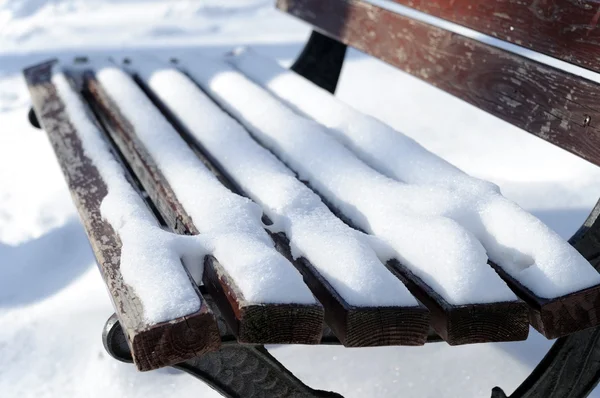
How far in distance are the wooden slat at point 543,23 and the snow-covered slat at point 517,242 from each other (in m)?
0.34

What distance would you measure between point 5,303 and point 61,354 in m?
0.35

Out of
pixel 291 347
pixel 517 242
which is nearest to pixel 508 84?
pixel 517 242

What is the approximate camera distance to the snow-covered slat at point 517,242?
3.91 ft

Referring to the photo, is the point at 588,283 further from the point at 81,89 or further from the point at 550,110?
the point at 81,89

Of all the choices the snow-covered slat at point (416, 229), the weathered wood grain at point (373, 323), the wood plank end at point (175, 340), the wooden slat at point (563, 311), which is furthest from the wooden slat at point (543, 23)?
the wood plank end at point (175, 340)

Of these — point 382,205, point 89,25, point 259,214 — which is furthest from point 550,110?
point 89,25

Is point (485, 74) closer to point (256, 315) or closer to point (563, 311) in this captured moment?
point (563, 311)

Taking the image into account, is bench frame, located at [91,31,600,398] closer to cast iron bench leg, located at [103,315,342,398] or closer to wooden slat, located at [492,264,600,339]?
cast iron bench leg, located at [103,315,342,398]

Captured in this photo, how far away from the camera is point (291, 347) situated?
2.09 m

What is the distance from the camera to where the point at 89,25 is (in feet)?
19.6

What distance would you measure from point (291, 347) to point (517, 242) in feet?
3.10

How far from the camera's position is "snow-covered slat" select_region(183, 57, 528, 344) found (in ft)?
Answer: 3.77

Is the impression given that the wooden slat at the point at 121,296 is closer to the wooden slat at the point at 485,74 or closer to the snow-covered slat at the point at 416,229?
the snow-covered slat at the point at 416,229

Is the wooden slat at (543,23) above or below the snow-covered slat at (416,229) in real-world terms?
above
